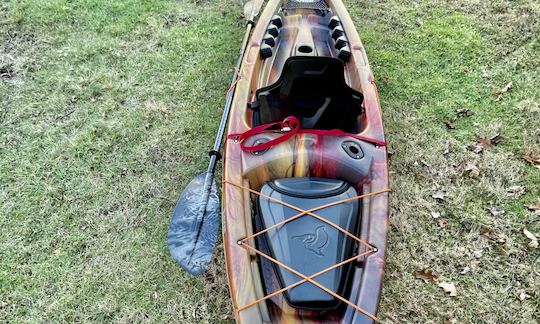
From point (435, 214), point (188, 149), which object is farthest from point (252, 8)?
point (435, 214)

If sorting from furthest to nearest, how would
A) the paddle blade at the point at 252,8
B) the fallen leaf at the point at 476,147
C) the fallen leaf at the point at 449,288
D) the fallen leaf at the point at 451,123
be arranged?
the paddle blade at the point at 252,8 < the fallen leaf at the point at 451,123 < the fallen leaf at the point at 476,147 < the fallen leaf at the point at 449,288

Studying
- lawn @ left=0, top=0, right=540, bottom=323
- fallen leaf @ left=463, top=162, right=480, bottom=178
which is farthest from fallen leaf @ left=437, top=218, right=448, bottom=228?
fallen leaf @ left=463, top=162, right=480, bottom=178

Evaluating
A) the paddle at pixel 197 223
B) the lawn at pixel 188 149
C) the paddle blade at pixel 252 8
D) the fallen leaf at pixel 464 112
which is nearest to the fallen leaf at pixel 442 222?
the lawn at pixel 188 149

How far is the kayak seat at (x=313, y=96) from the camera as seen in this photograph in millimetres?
2652

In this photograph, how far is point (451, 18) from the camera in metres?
4.29

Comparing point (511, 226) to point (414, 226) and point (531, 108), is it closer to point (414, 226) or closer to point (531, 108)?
point (414, 226)

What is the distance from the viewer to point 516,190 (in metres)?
3.20

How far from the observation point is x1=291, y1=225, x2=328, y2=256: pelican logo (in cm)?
228

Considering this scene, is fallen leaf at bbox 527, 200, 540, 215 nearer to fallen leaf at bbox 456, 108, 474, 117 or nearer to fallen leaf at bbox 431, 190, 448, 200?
fallen leaf at bbox 431, 190, 448, 200

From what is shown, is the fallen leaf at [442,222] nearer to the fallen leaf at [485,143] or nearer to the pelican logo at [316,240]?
the fallen leaf at [485,143]

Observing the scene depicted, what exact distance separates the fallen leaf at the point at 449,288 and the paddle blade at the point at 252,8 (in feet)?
8.55

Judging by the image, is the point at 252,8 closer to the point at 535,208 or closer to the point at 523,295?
the point at 535,208

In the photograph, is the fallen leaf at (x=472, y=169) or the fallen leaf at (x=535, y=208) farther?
the fallen leaf at (x=472, y=169)

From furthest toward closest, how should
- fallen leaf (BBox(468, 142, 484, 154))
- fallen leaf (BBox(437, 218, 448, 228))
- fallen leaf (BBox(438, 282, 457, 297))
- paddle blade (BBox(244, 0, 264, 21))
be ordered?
paddle blade (BBox(244, 0, 264, 21)) < fallen leaf (BBox(468, 142, 484, 154)) < fallen leaf (BBox(437, 218, 448, 228)) < fallen leaf (BBox(438, 282, 457, 297))
